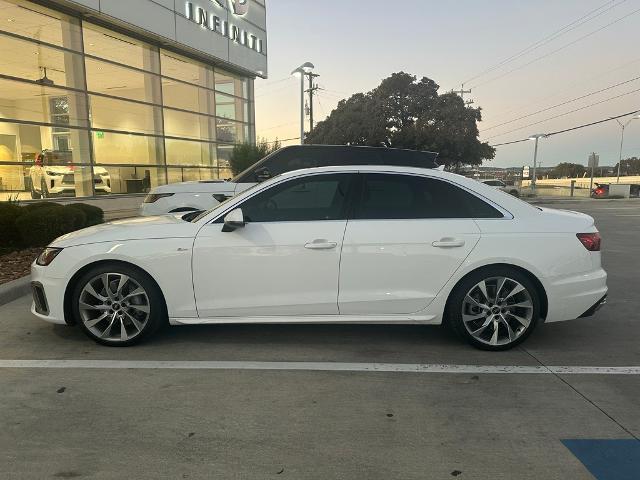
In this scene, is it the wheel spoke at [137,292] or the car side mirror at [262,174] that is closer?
the wheel spoke at [137,292]

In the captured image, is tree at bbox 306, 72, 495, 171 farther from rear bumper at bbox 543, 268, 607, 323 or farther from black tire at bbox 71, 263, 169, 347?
black tire at bbox 71, 263, 169, 347

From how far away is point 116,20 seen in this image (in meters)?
17.8

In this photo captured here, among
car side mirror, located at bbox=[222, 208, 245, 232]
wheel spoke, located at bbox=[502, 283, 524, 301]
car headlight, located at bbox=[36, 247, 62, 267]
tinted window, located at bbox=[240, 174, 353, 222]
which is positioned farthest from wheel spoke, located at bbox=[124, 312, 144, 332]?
wheel spoke, located at bbox=[502, 283, 524, 301]

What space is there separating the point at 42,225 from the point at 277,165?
4.04 metres

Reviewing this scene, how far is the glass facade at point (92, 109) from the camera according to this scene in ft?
52.1

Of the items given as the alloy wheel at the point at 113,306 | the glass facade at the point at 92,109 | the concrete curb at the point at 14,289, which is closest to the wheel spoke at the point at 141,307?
the alloy wheel at the point at 113,306

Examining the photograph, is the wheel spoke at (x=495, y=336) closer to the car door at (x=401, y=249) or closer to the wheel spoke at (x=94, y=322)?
the car door at (x=401, y=249)

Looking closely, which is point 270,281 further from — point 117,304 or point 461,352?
point 461,352

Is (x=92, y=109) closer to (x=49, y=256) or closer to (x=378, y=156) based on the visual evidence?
(x=378, y=156)

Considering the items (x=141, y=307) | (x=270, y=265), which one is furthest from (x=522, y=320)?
(x=141, y=307)

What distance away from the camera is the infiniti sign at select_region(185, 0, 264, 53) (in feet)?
70.3

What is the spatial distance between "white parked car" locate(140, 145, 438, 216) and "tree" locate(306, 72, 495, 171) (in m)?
28.9

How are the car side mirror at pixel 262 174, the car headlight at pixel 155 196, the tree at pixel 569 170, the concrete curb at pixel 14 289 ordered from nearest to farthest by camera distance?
the concrete curb at pixel 14 289 < the car side mirror at pixel 262 174 < the car headlight at pixel 155 196 < the tree at pixel 569 170

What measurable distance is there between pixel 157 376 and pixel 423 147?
115ft
